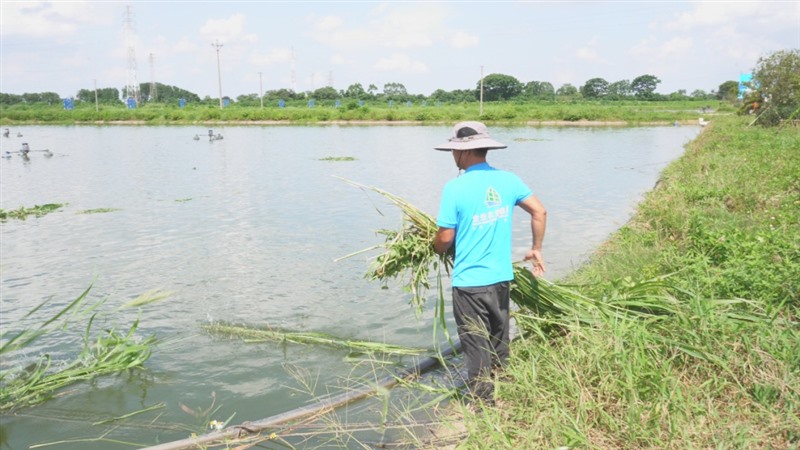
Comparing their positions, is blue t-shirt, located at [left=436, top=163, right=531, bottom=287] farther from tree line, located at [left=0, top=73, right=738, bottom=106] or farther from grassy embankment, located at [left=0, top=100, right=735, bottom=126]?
tree line, located at [left=0, top=73, right=738, bottom=106]

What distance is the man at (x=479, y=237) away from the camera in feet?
11.1

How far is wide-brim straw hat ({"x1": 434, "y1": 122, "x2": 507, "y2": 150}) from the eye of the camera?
11.2ft

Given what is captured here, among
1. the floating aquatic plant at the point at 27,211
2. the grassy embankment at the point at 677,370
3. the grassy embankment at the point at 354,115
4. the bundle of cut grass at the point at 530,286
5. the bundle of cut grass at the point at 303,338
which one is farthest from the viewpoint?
the grassy embankment at the point at 354,115

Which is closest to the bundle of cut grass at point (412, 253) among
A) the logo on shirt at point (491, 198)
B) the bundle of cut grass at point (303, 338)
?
the logo on shirt at point (491, 198)

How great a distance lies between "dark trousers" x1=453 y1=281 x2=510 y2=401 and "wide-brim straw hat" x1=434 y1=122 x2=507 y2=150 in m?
0.77

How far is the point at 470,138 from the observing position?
3467 mm

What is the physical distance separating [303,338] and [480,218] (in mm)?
2796

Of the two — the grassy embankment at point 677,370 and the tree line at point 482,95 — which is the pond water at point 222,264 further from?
the tree line at point 482,95

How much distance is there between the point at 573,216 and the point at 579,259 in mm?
3969

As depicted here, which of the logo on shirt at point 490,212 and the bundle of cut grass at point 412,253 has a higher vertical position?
the logo on shirt at point 490,212

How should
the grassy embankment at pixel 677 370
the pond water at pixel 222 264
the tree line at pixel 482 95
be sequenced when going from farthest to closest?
1. the tree line at pixel 482 95
2. the pond water at pixel 222 264
3. the grassy embankment at pixel 677 370

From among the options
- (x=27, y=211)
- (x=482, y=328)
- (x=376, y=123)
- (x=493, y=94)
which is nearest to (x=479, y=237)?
(x=482, y=328)

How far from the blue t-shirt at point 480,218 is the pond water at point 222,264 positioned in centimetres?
129

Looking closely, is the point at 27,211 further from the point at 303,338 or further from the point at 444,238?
the point at 444,238
